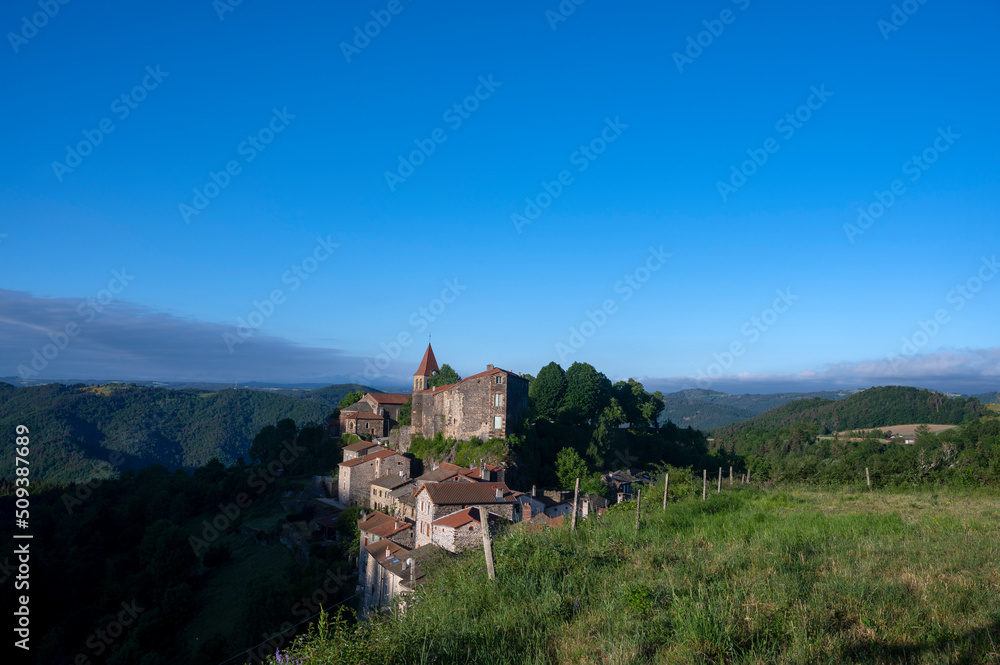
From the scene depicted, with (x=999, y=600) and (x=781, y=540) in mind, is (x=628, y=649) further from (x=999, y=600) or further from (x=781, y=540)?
(x=781, y=540)

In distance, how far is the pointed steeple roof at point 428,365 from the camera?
61031mm

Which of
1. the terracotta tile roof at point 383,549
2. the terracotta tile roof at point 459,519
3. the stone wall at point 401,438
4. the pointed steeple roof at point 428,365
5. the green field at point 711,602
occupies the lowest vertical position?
the terracotta tile roof at point 383,549

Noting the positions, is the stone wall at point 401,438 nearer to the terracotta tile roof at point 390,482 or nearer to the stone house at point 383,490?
the terracotta tile roof at point 390,482

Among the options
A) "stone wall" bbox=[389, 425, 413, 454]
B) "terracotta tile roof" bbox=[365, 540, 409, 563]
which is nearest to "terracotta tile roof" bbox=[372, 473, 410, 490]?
"stone wall" bbox=[389, 425, 413, 454]

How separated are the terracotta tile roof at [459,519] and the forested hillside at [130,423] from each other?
74.3 metres

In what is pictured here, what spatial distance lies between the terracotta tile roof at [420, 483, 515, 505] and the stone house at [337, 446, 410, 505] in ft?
46.3

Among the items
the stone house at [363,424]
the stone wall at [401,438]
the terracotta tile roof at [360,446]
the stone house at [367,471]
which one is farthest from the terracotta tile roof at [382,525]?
the stone house at [363,424]

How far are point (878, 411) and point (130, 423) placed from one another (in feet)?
558

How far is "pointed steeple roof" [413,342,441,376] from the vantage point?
61031mm

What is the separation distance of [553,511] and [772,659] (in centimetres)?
3217

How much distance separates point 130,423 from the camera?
11994 centimetres

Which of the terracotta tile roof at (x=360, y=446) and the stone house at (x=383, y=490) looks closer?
the stone house at (x=383, y=490)

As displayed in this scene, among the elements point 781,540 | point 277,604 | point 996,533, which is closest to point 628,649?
point 781,540

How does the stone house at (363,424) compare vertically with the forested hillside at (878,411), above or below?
above
